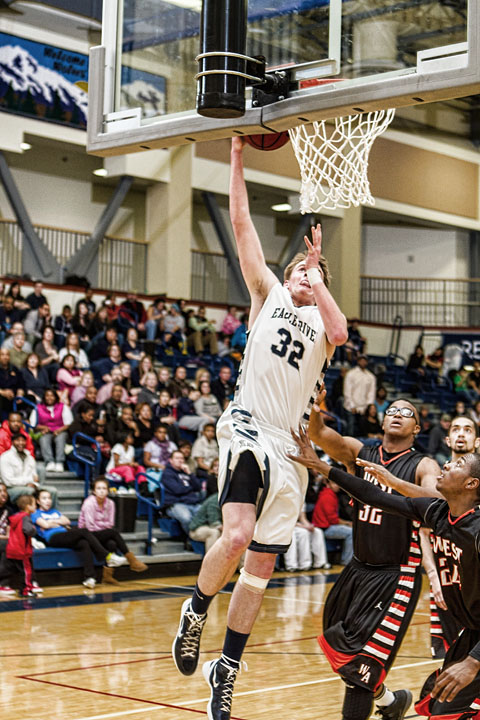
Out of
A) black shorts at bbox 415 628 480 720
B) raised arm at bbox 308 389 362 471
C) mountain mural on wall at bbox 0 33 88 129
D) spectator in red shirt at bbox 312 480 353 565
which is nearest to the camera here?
black shorts at bbox 415 628 480 720

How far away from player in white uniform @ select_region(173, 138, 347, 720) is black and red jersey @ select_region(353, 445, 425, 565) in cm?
67

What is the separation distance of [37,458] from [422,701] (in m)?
8.97

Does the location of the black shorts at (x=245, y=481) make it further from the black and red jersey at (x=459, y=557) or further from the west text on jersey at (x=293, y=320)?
the black and red jersey at (x=459, y=557)

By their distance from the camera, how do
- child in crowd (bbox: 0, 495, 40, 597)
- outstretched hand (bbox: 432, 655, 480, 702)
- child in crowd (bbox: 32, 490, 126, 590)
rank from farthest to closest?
child in crowd (bbox: 32, 490, 126, 590) < child in crowd (bbox: 0, 495, 40, 597) < outstretched hand (bbox: 432, 655, 480, 702)

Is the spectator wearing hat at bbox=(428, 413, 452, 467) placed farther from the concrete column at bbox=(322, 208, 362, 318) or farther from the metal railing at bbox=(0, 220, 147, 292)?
the metal railing at bbox=(0, 220, 147, 292)

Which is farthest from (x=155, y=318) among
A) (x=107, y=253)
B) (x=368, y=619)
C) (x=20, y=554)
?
(x=368, y=619)

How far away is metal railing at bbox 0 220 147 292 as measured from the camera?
2019 cm

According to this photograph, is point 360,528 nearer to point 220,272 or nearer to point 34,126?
point 34,126

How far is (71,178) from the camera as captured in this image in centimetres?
2109

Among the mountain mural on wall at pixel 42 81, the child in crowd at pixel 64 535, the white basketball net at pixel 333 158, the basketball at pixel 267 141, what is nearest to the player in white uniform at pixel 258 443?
the basketball at pixel 267 141

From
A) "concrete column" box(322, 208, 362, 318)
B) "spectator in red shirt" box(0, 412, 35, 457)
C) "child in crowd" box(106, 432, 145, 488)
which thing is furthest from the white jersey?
"concrete column" box(322, 208, 362, 318)

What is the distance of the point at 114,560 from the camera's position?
1135cm

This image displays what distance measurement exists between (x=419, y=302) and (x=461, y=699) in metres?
21.4

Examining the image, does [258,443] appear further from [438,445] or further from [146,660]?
[438,445]
